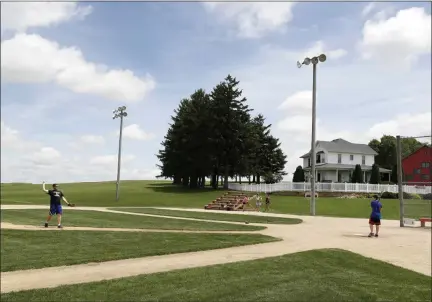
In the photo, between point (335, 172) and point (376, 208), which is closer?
point (376, 208)

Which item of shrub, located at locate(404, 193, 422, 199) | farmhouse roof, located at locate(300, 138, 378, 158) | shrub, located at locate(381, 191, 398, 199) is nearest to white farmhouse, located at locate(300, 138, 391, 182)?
farmhouse roof, located at locate(300, 138, 378, 158)

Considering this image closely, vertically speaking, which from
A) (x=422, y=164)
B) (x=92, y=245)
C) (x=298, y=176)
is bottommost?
(x=92, y=245)

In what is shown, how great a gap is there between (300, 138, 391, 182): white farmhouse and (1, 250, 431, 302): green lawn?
5379cm

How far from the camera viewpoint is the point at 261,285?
28.7 ft

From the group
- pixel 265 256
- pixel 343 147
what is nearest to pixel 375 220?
pixel 265 256

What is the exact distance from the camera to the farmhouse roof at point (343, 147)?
65875 millimetres

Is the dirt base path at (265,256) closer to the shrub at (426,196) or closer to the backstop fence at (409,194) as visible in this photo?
the backstop fence at (409,194)

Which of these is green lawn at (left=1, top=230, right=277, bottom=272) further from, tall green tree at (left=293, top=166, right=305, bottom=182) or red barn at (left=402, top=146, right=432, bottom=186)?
tall green tree at (left=293, top=166, right=305, bottom=182)

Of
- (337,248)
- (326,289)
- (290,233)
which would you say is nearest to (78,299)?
(326,289)

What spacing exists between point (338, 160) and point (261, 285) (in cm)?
6012

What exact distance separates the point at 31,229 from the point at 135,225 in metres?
4.37

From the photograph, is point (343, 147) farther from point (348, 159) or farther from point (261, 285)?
point (261, 285)

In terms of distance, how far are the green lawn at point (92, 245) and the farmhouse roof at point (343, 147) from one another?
171ft

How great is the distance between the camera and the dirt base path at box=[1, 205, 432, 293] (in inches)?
364
